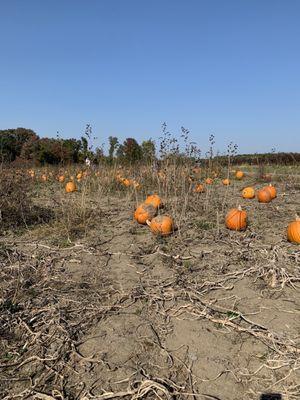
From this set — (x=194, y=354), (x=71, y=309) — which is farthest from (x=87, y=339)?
(x=194, y=354)

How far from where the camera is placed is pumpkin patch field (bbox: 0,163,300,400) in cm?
240

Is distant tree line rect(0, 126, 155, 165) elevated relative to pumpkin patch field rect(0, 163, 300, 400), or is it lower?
elevated

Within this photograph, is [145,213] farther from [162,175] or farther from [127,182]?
[127,182]

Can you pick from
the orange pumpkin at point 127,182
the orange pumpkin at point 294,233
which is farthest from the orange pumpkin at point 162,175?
the orange pumpkin at point 294,233

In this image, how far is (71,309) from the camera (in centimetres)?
325

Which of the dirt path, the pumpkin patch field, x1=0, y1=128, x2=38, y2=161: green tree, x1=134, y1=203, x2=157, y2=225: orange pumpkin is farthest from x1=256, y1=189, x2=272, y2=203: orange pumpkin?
x1=0, y1=128, x2=38, y2=161: green tree

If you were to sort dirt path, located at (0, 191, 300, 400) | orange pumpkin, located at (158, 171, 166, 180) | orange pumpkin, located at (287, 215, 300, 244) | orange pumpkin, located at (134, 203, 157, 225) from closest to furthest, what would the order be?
dirt path, located at (0, 191, 300, 400) → orange pumpkin, located at (287, 215, 300, 244) → orange pumpkin, located at (134, 203, 157, 225) → orange pumpkin, located at (158, 171, 166, 180)

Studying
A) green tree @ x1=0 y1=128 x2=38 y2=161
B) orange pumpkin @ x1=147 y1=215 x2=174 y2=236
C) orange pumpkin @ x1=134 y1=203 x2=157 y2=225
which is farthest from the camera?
green tree @ x1=0 y1=128 x2=38 y2=161

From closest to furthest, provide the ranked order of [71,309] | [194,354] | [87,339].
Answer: [194,354] < [87,339] < [71,309]

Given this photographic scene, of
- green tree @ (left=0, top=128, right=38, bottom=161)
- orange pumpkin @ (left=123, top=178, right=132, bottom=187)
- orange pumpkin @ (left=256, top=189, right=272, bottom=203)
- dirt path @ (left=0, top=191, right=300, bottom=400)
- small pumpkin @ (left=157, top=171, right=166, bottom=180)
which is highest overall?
green tree @ (left=0, top=128, right=38, bottom=161)

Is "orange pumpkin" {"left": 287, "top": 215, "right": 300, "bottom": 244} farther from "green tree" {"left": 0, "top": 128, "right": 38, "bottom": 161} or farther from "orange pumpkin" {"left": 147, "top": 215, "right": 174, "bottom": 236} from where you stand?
"green tree" {"left": 0, "top": 128, "right": 38, "bottom": 161}

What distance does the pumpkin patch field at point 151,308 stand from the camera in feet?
7.86

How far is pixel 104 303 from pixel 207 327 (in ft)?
2.88

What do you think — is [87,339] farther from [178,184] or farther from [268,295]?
[178,184]
